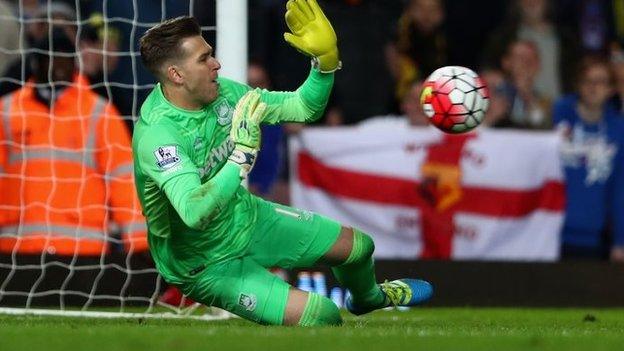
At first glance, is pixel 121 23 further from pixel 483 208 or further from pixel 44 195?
pixel 483 208

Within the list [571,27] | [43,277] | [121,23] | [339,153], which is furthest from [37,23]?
[571,27]

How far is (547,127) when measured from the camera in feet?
43.5

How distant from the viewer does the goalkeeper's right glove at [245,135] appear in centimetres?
779

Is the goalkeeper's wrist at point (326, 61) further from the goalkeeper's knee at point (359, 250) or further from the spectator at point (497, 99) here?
the spectator at point (497, 99)

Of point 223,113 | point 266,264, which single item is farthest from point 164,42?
point 266,264

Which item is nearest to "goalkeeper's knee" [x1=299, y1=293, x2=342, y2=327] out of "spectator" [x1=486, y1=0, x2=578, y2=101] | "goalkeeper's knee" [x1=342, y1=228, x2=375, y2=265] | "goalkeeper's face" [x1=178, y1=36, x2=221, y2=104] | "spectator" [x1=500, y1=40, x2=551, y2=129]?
"goalkeeper's knee" [x1=342, y1=228, x2=375, y2=265]

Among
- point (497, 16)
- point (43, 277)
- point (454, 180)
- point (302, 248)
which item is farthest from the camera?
point (497, 16)

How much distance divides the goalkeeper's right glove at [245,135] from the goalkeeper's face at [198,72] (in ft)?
1.10

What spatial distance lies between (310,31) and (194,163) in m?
0.94

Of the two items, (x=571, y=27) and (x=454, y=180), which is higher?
(x=571, y=27)

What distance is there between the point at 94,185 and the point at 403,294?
323 cm

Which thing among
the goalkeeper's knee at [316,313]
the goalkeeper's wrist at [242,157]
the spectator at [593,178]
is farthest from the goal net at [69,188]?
the spectator at [593,178]

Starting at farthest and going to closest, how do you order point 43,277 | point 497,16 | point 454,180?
point 497,16 < point 454,180 < point 43,277

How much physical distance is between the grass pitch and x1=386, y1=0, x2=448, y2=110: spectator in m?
4.83
